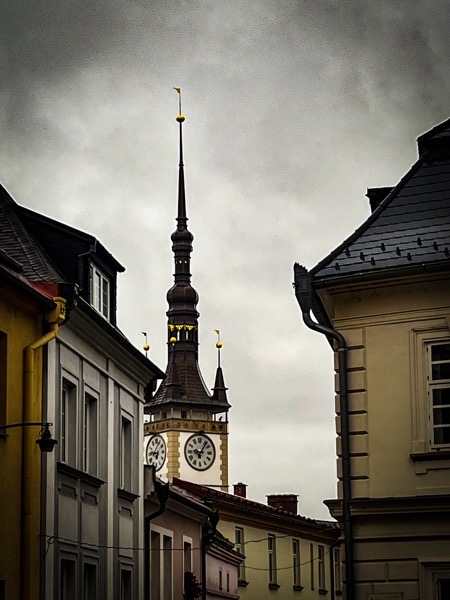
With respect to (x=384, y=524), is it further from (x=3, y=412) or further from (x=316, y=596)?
(x=316, y=596)

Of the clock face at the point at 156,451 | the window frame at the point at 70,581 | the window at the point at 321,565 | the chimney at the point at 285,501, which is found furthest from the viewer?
the clock face at the point at 156,451

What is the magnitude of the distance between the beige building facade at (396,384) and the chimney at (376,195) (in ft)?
6.21

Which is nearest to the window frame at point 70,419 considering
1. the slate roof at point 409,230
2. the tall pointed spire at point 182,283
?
the slate roof at point 409,230

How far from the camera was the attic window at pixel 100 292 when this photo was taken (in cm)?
2458

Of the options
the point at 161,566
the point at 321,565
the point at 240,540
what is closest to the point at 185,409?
the point at 321,565

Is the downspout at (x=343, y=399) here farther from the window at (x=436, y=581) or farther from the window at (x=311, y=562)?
the window at (x=311, y=562)

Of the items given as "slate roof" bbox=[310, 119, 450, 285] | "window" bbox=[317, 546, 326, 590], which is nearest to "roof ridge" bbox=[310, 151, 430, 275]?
"slate roof" bbox=[310, 119, 450, 285]

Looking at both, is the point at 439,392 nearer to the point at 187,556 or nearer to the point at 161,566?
the point at 161,566

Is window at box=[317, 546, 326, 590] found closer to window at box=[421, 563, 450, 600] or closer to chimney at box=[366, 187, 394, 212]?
chimney at box=[366, 187, 394, 212]

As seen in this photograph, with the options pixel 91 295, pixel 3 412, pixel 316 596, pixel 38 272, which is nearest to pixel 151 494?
pixel 91 295

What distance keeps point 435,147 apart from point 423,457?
184 inches

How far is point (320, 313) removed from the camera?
20.0 metres

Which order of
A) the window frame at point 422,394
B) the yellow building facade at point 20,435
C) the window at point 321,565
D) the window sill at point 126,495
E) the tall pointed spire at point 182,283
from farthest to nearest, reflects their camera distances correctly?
1. the tall pointed spire at point 182,283
2. the window at point 321,565
3. the window sill at point 126,495
4. the yellow building facade at point 20,435
5. the window frame at point 422,394

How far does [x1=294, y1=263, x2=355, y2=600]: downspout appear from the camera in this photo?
18.2 metres
